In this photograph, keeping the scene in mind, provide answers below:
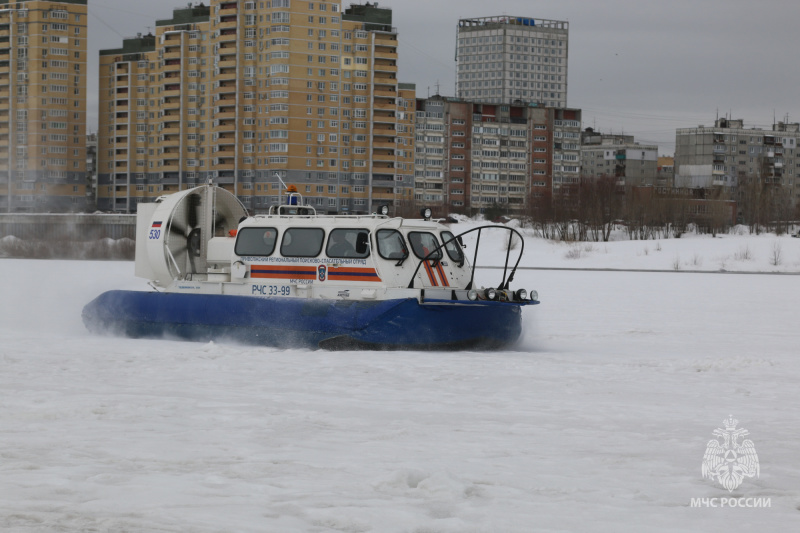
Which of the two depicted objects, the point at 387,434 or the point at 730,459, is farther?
the point at 387,434

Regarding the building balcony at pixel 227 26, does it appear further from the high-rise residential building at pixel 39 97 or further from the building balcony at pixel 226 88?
the high-rise residential building at pixel 39 97

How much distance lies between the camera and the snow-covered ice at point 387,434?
4977 mm

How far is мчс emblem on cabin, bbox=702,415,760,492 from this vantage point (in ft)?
19.1

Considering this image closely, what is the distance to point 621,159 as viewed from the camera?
15462 cm

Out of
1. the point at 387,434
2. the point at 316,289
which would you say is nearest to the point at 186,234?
the point at 316,289

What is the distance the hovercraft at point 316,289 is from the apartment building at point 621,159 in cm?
13595

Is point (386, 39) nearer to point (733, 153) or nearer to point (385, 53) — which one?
point (385, 53)

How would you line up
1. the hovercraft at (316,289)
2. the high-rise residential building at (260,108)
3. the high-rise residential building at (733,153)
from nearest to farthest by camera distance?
1. the hovercraft at (316,289)
2. the high-rise residential building at (260,108)
3. the high-rise residential building at (733,153)

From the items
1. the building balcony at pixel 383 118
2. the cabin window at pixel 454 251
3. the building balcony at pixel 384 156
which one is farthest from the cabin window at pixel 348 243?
the building balcony at pixel 384 156

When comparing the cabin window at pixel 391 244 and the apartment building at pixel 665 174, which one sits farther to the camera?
the apartment building at pixel 665 174

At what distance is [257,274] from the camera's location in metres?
12.9

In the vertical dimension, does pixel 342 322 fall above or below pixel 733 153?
below

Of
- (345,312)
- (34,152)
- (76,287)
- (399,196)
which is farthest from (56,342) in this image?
(399,196)

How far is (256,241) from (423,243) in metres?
2.26
